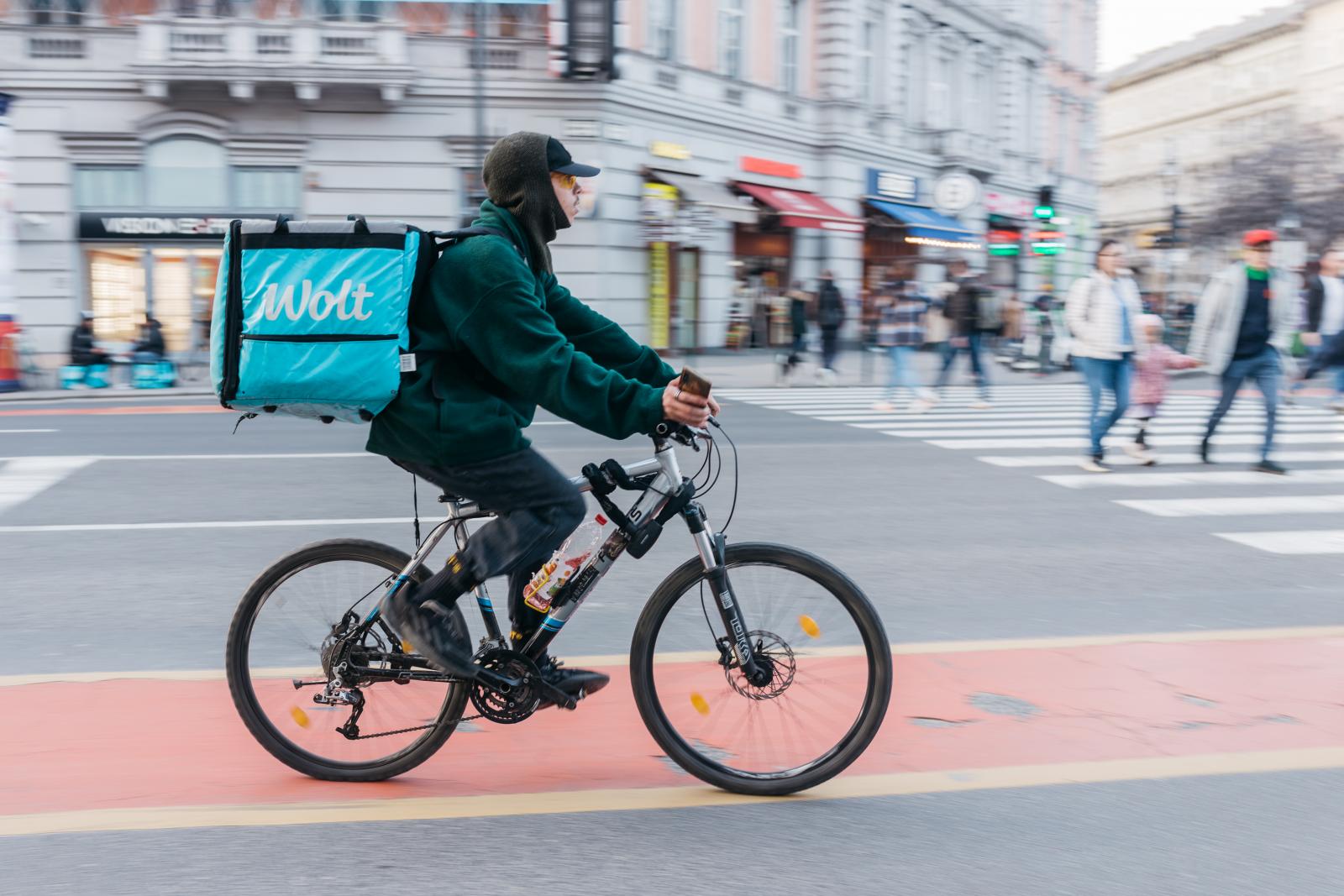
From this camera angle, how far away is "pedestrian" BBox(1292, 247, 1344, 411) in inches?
596

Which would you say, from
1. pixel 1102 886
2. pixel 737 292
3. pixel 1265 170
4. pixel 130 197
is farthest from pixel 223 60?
pixel 1265 170

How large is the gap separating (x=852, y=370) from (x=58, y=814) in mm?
21825

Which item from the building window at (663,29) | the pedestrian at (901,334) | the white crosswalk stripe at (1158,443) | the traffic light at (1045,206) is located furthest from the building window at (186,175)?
the traffic light at (1045,206)

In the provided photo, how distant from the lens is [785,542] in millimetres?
7297

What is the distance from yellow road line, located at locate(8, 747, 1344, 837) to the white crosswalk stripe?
3797mm

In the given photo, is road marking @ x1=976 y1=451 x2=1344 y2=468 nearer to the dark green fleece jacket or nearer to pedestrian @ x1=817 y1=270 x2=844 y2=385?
the dark green fleece jacket

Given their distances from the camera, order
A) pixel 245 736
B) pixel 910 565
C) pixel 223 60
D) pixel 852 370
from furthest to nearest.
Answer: pixel 852 370 < pixel 223 60 < pixel 910 565 < pixel 245 736

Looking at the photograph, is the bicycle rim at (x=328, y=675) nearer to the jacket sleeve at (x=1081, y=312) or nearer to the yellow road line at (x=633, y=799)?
the yellow road line at (x=633, y=799)

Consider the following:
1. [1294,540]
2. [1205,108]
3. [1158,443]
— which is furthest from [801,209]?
[1205,108]

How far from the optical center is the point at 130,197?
2231cm

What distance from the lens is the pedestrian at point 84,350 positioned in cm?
1945

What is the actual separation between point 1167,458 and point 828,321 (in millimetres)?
10522

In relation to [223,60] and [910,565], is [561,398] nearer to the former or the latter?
[910,565]

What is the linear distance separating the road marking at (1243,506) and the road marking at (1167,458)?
1796 mm
